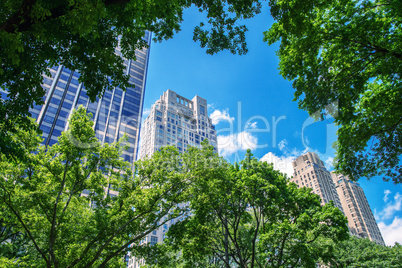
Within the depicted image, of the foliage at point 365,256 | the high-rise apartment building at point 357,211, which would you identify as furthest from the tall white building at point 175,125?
the high-rise apartment building at point 357,211

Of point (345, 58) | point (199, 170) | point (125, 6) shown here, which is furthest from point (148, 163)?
point (345, 58)

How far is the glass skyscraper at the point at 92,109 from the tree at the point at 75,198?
44767 mm

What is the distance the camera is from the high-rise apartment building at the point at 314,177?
117938 millimetres

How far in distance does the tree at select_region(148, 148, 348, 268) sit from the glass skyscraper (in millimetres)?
45898

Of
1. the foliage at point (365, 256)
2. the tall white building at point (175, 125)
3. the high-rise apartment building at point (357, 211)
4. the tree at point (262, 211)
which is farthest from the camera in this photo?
the high-rise apartment building at point (357, 211)

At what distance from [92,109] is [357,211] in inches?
5479

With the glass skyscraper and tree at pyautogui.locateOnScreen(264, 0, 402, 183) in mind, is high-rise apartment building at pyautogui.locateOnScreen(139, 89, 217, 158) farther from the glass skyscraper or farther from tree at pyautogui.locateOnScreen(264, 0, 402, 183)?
tree at pyautogui.locateOnScreen(264, 0, 402, 183)

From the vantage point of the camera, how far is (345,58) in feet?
33.2

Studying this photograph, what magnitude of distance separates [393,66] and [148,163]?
12741 millimetres

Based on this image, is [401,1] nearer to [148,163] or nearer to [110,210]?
[148,163]

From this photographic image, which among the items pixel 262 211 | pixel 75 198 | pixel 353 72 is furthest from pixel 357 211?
pixel 75 198

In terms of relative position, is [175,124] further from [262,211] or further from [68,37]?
[68,37]

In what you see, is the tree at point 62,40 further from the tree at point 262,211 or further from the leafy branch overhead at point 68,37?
the tree at point 262,211

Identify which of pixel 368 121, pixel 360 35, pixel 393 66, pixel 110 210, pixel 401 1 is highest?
pixel 360 35
